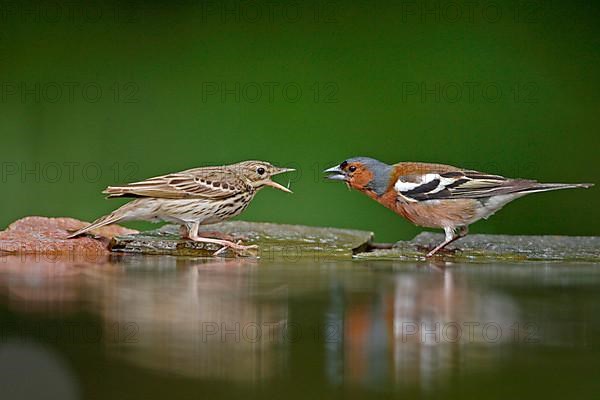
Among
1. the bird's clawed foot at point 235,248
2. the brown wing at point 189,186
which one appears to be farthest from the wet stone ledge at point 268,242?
the brown wing at point 189,186

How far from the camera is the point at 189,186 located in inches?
103

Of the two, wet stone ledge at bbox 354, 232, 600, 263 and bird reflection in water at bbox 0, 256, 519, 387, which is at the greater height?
wet stone ledge at bbox 354, 232, 600, 263

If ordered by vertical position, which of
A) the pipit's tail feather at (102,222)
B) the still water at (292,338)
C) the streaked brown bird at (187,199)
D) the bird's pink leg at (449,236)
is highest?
the streaked brown bird at (187,199)

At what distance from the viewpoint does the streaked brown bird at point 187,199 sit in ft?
→ 8.30

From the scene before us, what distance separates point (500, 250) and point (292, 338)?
1.46m

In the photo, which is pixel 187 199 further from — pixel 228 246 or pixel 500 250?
pixel 500 250

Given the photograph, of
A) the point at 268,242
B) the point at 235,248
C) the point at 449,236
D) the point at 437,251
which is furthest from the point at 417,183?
the point at 235,248

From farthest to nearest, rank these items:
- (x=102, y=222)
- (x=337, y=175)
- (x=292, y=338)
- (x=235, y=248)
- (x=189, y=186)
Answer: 1. (x=337, y=175)
2. (x=189, y=186)
3. (x=102, y=222)
4. (x=235, y=248)
5. (x=292, y=338)

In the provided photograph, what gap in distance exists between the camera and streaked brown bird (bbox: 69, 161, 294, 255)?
8.30 feet

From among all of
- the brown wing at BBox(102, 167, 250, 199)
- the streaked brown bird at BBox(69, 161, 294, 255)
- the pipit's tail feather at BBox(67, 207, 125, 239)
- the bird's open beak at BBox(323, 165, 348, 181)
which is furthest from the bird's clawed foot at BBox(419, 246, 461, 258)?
the pipit's tail feather at BBox(67, 207, 125, 239)

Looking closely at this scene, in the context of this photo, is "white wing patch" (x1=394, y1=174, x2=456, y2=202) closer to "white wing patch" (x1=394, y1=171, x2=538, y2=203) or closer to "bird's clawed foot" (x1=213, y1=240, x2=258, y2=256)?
"white wing patch" (x1=394, y1=171, x2=538, y2=203)

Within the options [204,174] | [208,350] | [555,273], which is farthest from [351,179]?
[208,350]

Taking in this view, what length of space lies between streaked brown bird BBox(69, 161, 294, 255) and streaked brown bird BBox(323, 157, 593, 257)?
294 mm

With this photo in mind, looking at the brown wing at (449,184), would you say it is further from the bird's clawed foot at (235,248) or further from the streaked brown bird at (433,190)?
the bird's clawed foot at (235,248)
